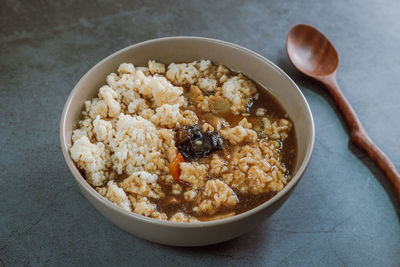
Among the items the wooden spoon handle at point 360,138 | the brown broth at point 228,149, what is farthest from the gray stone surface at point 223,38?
the brown broth at point 228,149

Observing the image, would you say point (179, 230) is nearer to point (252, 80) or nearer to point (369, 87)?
point (252, 80)

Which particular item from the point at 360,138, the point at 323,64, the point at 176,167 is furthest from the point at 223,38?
the point at 176,167

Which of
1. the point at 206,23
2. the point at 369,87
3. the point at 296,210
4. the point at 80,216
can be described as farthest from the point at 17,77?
the point at 369,87

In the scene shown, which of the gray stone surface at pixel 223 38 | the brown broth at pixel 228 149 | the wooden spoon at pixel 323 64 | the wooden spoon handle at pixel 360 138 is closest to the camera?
the brown broth at pixel 228 149

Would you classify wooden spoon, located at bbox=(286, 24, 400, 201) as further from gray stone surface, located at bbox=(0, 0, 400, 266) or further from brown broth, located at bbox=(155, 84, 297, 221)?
brown broth, located at bbox=(155, 84, 297, 221)

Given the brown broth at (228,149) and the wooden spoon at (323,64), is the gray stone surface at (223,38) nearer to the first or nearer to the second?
the wooden spoon at (323,64)
